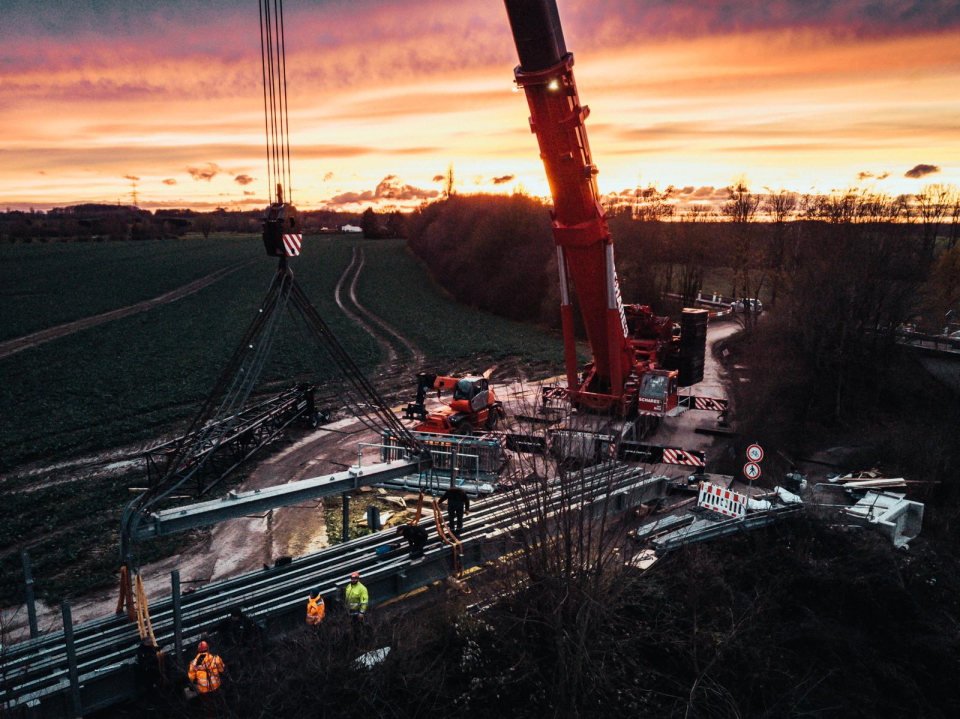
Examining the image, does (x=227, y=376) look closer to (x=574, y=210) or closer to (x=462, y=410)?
(x=574, y=210)

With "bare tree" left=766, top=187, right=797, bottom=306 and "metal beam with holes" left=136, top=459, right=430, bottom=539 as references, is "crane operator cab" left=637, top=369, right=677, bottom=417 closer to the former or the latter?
"metal beam with holes" left=136, top=459, right=430, bottom=539

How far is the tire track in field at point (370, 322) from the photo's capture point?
3541 centimetres

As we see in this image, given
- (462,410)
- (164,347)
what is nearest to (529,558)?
(462,410)

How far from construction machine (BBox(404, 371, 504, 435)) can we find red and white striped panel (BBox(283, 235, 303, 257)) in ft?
32.3

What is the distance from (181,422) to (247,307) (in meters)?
29.9

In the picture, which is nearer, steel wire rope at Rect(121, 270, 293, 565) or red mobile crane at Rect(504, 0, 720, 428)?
steel wire rope at Rect(121, 270, 293, 565)

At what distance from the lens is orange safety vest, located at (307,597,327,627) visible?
363 inches

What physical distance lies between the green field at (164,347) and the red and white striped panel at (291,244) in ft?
24.2

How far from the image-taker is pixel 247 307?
168 ft

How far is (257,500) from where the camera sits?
10.0m

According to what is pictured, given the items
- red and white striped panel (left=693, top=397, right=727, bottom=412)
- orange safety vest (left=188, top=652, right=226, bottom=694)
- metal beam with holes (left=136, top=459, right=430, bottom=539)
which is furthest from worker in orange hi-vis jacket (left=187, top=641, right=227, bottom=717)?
red and white striped panel (left=693, top=397, right=727, bottom=412)

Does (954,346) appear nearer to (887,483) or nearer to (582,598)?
(887,483)

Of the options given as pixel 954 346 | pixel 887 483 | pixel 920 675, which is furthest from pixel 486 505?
pixel 954 346

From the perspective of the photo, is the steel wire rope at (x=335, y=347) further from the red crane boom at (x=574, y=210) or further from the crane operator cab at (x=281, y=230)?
the red crane boom at (x=574, y=210)
